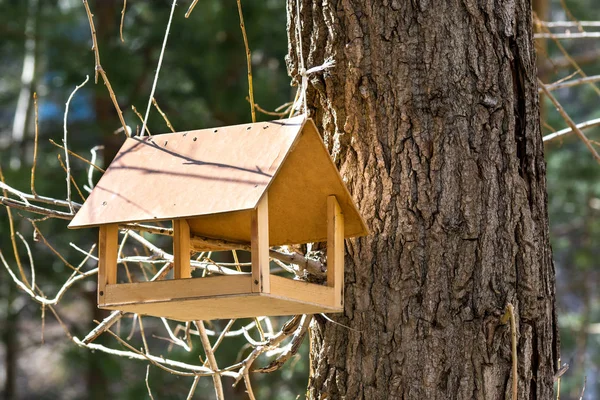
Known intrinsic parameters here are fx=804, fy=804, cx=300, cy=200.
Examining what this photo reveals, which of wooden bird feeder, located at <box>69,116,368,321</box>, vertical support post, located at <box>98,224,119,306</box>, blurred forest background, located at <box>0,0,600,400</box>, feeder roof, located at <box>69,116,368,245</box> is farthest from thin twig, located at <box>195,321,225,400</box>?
blurred forest background, located at <box>0,0,600,400</box>

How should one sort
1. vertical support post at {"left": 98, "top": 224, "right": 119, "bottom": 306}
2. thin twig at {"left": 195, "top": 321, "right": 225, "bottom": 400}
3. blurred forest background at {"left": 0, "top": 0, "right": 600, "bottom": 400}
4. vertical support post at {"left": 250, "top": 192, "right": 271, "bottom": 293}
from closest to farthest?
1. vertical support post at {"left": 250, "top": 192, "right": 271, "bottom": 293}
2. vertical support post at {"left": 98, "top": 224, "right": 119, "bottom": 306}
3. thin twig at {"left": 195, "top": 321, "right": 225, "bottom": 400}
4. blurred forest background at {"left": 0, "top": 0, "right": 600, "bottom": 400}

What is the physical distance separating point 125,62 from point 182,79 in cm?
115

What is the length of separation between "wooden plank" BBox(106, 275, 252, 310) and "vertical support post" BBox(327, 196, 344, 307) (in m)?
0.21

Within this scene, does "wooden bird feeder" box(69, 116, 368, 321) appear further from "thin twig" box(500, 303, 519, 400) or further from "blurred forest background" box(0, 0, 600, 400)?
"blurred forest background" box(0, 0, 600, 400)

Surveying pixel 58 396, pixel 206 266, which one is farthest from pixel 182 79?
pixel 206 266

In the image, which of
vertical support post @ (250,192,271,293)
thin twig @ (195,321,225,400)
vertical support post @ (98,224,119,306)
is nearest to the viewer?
vertical support post @ (250,192,271,293)

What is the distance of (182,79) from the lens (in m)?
7.87

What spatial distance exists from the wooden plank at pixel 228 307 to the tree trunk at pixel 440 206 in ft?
0.55

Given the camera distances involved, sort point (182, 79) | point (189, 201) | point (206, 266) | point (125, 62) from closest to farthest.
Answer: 1. point (189, 201)
2. point (206, 266)
3. point (125, 62)
4. point (182, 79)

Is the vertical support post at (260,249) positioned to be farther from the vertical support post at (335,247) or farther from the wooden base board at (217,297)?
the vertical support post at (335,247)

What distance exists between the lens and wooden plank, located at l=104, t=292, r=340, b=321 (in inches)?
60.2

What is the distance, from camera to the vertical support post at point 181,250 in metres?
1.73

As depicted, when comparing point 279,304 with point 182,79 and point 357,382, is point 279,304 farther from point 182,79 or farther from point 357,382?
point 182,79

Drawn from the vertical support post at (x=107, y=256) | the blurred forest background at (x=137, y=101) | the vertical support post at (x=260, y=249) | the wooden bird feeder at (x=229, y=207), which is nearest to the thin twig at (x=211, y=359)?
the wooden bird feeder at (x=229, y=207)
